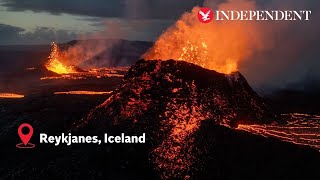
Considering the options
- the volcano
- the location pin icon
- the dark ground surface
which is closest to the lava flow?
the dark ground surface

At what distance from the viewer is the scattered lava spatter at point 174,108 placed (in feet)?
72.0

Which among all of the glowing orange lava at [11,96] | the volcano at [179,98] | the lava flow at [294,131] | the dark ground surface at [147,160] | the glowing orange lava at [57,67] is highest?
the glowing orange lava at [57,67]

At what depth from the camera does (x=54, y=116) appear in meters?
32.4

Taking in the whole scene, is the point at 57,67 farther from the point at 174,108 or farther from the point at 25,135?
the point at 174,108

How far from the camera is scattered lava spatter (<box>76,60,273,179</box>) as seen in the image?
72.0 feet

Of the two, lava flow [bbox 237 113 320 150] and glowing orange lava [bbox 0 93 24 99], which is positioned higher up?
glowing orange lava [bbox 0 93 24 99]

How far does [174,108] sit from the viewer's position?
2508cm

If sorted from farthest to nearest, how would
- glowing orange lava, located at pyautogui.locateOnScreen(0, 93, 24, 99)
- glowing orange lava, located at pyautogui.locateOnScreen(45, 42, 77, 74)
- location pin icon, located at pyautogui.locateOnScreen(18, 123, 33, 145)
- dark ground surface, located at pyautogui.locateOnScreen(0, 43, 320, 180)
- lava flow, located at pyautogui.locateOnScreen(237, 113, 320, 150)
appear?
1. glowing orange lava, located at pyautogui.locateOnScreen(45, 42, 77, 74)
2. glowing orange lava, located at pyautogui.locateOnScreen(0, 93, 24, 99)
3. location pin icon, located at pyautogui.locateOnScreen(18, 123, 33, 145)
4. lava flow, located at pyautogui.locateOnScreen(237, 113, 320, 150)
5. dark ground surface, located at pyautogui.locateOnScreen(0, 43, 320, 180)

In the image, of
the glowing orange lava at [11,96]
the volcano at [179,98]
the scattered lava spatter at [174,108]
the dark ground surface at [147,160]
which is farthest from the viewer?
the glowing orange lava at [11,96]

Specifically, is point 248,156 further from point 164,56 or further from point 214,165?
point 164,56

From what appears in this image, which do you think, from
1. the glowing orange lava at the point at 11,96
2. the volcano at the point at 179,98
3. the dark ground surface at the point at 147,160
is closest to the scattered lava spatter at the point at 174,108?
the volcano at the point at 179,98

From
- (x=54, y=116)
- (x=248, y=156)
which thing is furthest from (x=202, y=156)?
(x=54, y=116)

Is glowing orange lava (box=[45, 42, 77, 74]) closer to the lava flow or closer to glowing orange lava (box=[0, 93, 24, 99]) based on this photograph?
glowing orange lava (box=[0, 93, 24, 99])

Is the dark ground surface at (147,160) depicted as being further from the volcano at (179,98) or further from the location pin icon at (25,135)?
the volcano at (179,98)
